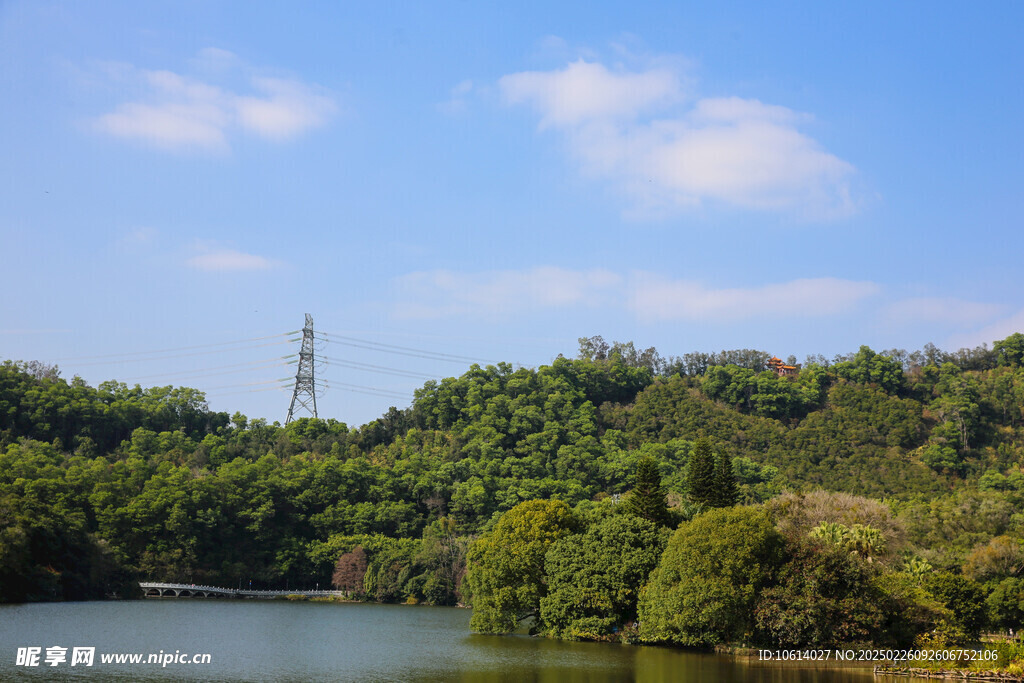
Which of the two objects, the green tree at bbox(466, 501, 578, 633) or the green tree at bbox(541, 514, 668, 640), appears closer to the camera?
the green tree at bbox(541, 514, 668, 640)

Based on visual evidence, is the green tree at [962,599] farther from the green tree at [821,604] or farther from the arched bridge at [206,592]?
the arched bridge at [206,592]

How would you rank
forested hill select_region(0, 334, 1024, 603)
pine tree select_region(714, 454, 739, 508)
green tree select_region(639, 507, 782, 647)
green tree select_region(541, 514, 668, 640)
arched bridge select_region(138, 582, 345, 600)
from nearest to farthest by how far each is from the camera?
green tree select_region(639, 507, 782, 647) < green tree select_region(541, 514, 668, 640) < pine tree select_region(714, 454, 739, 508) < forested hill select_region(0, 334, 1024, 603) < arched bridge select_region(138, 582, 345, 600)

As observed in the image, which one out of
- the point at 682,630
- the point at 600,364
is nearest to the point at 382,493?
the point at 600,364

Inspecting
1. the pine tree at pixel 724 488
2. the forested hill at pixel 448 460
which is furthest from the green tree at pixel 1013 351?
the pine tree at pixel 724 488

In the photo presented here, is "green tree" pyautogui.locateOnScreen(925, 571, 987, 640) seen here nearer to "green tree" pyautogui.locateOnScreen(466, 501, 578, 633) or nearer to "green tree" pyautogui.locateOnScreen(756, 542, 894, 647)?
"green tree" pyautogui.locateOnScreen(756, 542, 894, 647)

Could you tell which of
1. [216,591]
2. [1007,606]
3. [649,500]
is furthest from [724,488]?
[216,591]

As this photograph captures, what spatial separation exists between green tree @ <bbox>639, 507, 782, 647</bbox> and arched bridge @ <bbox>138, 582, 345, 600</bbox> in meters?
45.5

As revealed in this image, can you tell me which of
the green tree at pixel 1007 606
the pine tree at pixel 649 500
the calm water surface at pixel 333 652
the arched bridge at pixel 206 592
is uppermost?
the pine tree at pixel 649 500

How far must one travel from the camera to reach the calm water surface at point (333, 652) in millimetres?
34844

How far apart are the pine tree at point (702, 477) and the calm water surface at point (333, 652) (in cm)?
1249

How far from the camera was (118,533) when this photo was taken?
7781cm

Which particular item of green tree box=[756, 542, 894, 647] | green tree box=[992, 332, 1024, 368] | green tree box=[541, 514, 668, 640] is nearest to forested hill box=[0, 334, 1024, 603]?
green tree box=[992, 332, 1024, 368]

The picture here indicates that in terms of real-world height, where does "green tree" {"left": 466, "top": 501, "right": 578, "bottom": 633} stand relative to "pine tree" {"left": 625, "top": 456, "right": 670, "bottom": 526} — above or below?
below

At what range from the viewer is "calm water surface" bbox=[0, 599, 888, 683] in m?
34.8
